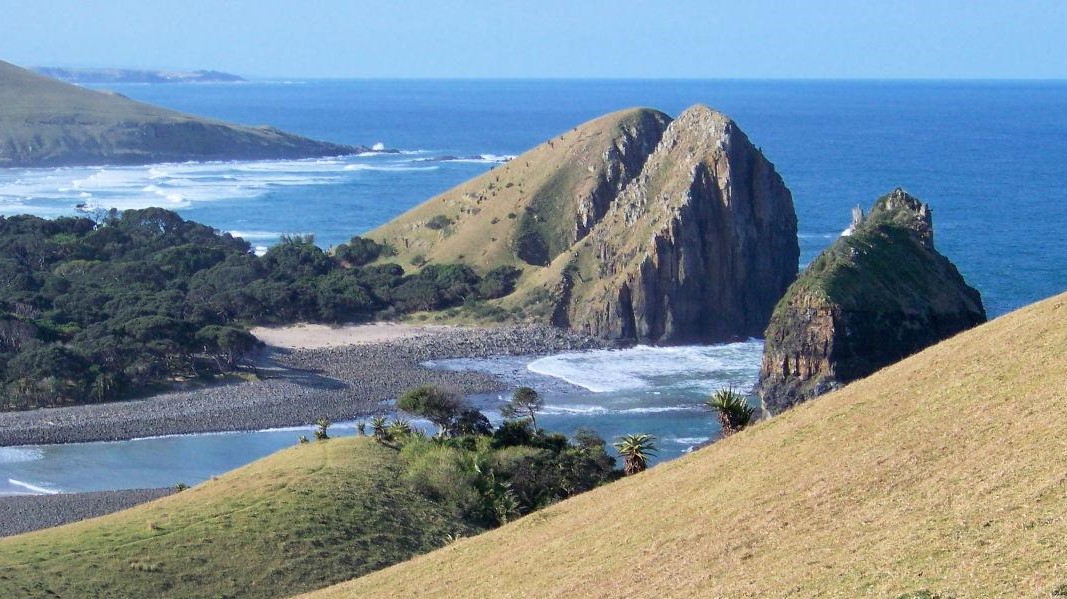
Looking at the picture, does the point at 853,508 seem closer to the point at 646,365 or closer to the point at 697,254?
the point at 646,365

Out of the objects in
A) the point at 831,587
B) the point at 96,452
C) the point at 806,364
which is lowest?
the point at 96,452

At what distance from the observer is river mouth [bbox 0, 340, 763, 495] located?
2336 inches

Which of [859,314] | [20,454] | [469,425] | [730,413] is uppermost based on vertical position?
[730,413]

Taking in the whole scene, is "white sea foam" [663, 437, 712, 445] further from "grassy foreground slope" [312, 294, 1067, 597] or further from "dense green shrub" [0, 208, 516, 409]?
"dense green shrub" [0, 208, 516, 409]

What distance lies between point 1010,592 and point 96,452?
50.8 metres

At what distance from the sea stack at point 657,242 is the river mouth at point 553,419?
279 cm

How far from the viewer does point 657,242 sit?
8538cm

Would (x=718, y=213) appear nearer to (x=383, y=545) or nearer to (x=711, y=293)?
(x=711, y=293)

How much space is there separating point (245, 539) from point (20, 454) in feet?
83.7

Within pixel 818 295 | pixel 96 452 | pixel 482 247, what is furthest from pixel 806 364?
pixel 482 247

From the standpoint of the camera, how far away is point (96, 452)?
6288 centimetres

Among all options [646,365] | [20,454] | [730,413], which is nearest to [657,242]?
[646,365]

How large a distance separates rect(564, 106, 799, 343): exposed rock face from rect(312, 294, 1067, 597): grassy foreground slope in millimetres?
47890

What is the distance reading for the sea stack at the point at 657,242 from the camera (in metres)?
85.6
